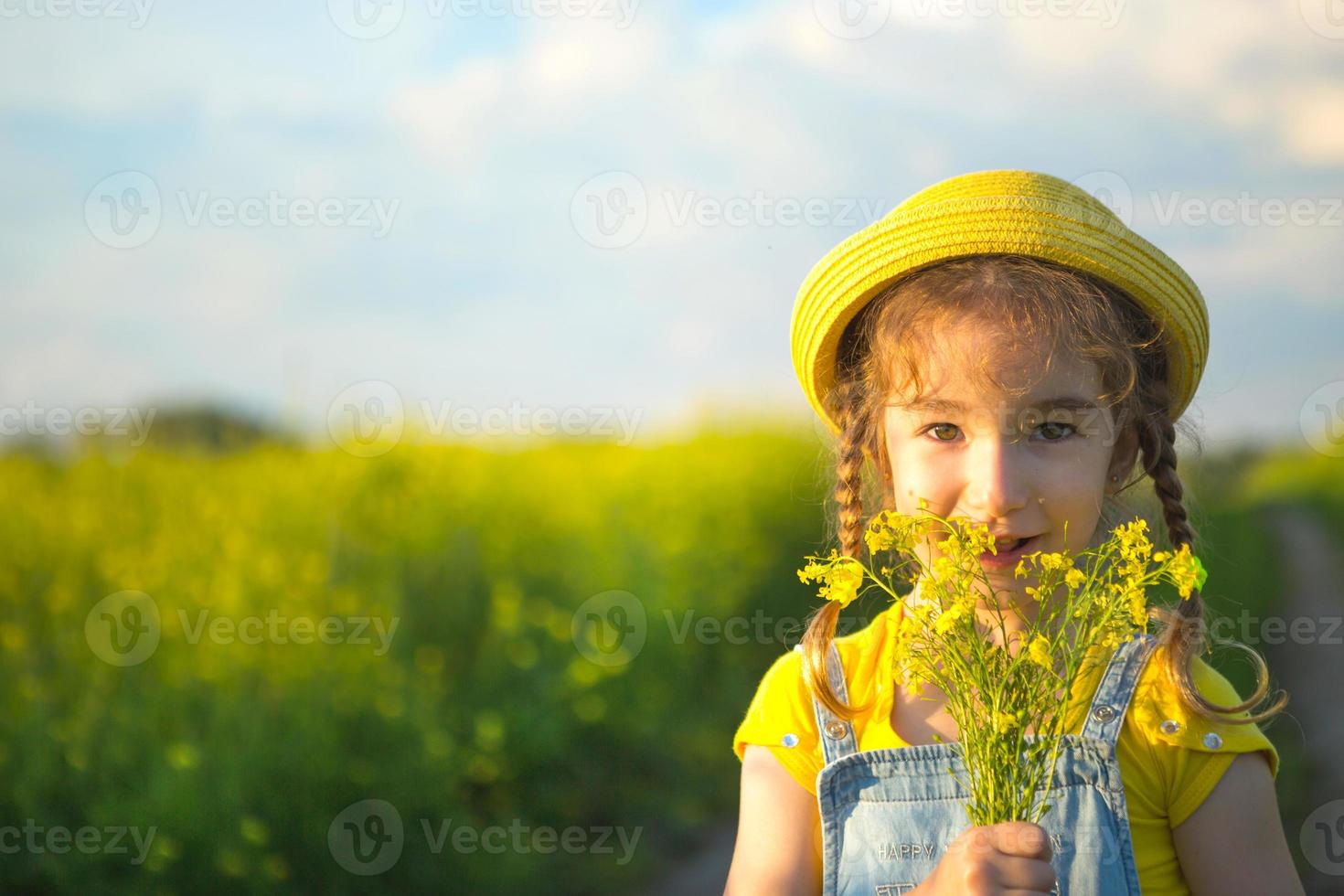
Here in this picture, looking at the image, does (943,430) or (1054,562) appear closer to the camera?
(1054,562)

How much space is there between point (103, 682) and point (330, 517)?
3.86 feet

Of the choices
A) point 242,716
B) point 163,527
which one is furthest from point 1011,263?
point 163,527

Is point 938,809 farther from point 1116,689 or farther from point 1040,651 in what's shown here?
point 1040,651

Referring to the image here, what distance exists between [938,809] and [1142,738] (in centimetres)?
35

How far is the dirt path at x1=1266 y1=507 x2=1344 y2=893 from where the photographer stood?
5059 mm

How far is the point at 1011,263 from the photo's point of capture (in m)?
2.01

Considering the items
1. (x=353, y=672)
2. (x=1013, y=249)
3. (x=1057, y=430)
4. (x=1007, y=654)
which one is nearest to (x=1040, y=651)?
(x=1007, y=654)

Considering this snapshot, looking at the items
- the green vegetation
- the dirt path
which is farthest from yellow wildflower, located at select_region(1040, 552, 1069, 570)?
the dirt path

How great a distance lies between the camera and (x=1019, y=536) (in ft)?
6.01

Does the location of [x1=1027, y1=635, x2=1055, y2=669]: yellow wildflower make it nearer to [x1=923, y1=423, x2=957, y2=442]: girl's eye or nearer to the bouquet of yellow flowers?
the bouquet of yellow flowers

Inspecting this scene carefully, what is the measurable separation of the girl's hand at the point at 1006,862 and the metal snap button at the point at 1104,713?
488 millimetres

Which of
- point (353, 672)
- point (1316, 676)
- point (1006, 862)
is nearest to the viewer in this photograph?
point (1006, 862)

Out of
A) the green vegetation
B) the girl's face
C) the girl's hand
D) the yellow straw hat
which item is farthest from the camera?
the green vegetation

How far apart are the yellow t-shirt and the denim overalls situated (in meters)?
0.03
